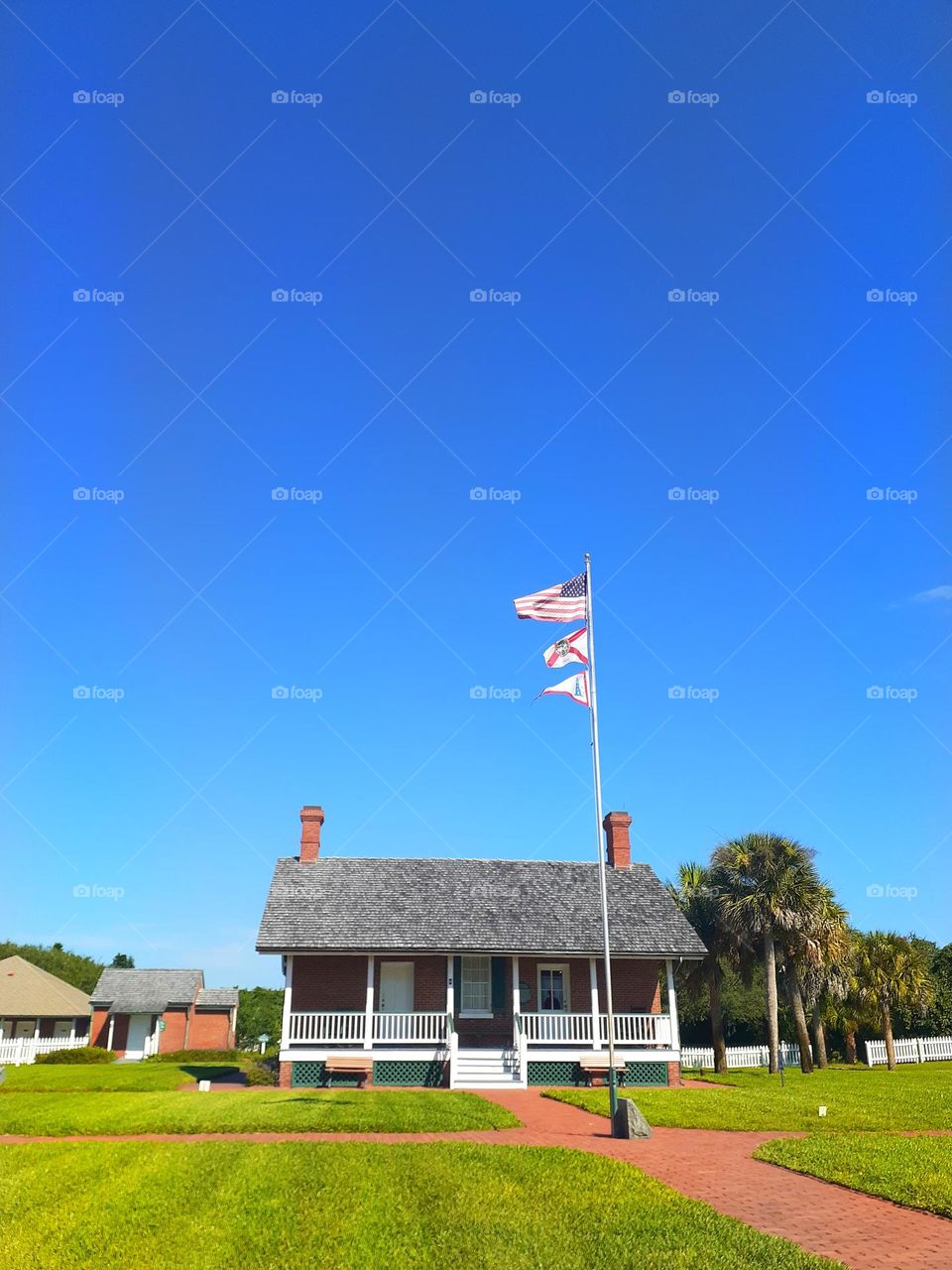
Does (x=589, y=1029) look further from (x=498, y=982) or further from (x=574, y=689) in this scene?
(x=574, y=689)

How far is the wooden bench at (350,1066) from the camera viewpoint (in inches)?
954

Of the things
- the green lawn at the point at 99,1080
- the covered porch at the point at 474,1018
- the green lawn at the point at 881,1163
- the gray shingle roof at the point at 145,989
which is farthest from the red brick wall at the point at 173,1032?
the green lawn at the point at 881,1163

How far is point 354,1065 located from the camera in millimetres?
24391

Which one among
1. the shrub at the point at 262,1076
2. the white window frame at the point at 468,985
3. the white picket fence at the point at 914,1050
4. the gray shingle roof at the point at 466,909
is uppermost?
the gray shingle roof at the point at 466,909

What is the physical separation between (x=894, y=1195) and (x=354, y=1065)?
17206mm

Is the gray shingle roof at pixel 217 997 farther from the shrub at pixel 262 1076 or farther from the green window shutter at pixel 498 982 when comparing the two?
the green window shutter at pixel 498 982

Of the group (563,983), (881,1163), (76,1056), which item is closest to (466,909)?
(563,983)

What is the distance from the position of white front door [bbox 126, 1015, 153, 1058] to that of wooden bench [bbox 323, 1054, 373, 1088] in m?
32.1

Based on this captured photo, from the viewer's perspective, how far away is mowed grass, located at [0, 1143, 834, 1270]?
773 centimetres

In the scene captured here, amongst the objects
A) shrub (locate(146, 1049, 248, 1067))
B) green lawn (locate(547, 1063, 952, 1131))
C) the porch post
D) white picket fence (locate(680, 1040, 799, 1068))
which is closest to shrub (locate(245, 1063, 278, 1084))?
green lawn (locate(547, 1063, 952, 1131))

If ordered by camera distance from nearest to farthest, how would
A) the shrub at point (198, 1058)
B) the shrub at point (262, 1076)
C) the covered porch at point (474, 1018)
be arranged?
the covered porch at point (474, 1018), the shrub at point (262, 1076), the shrub at point (198, 1058)

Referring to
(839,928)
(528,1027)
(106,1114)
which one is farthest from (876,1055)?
(106,1114)

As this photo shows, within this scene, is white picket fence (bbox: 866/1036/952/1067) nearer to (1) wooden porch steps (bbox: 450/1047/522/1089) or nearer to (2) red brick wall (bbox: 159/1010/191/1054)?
(1) wooden porch steps (bbox: 450/1047/522/1089)

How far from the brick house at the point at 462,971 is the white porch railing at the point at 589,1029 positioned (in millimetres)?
40
